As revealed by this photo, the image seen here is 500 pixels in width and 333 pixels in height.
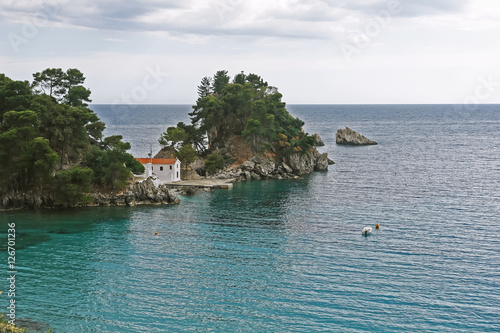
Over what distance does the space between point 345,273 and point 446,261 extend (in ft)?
38.7

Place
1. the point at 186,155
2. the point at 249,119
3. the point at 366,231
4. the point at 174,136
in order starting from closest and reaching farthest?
1. the point at 366,231
2. the point at 186,155
3. the point at 174,136
4. the point at 249,119

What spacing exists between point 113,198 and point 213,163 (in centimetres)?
3072

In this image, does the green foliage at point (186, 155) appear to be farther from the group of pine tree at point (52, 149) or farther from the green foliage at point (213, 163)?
the group of pine tree at point (52, 149)

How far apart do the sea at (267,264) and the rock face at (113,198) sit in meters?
2.91

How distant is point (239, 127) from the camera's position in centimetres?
11581

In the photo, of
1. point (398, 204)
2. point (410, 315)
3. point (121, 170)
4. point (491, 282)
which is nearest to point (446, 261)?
point (491, 282)

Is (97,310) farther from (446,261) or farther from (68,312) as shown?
(446,261)

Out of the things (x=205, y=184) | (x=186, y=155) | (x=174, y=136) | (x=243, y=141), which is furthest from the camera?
(x=243, y=141)

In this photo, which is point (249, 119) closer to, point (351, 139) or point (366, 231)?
point (366, 231)

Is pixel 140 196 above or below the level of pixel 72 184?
below

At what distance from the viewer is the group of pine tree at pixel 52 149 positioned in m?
67.7

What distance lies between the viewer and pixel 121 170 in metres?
73.9

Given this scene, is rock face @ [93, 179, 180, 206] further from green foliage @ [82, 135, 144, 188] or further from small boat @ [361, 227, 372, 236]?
small boat @ [361, 227, 372, 236]

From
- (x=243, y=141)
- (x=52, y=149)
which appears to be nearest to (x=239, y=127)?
(x=243, y=141)
